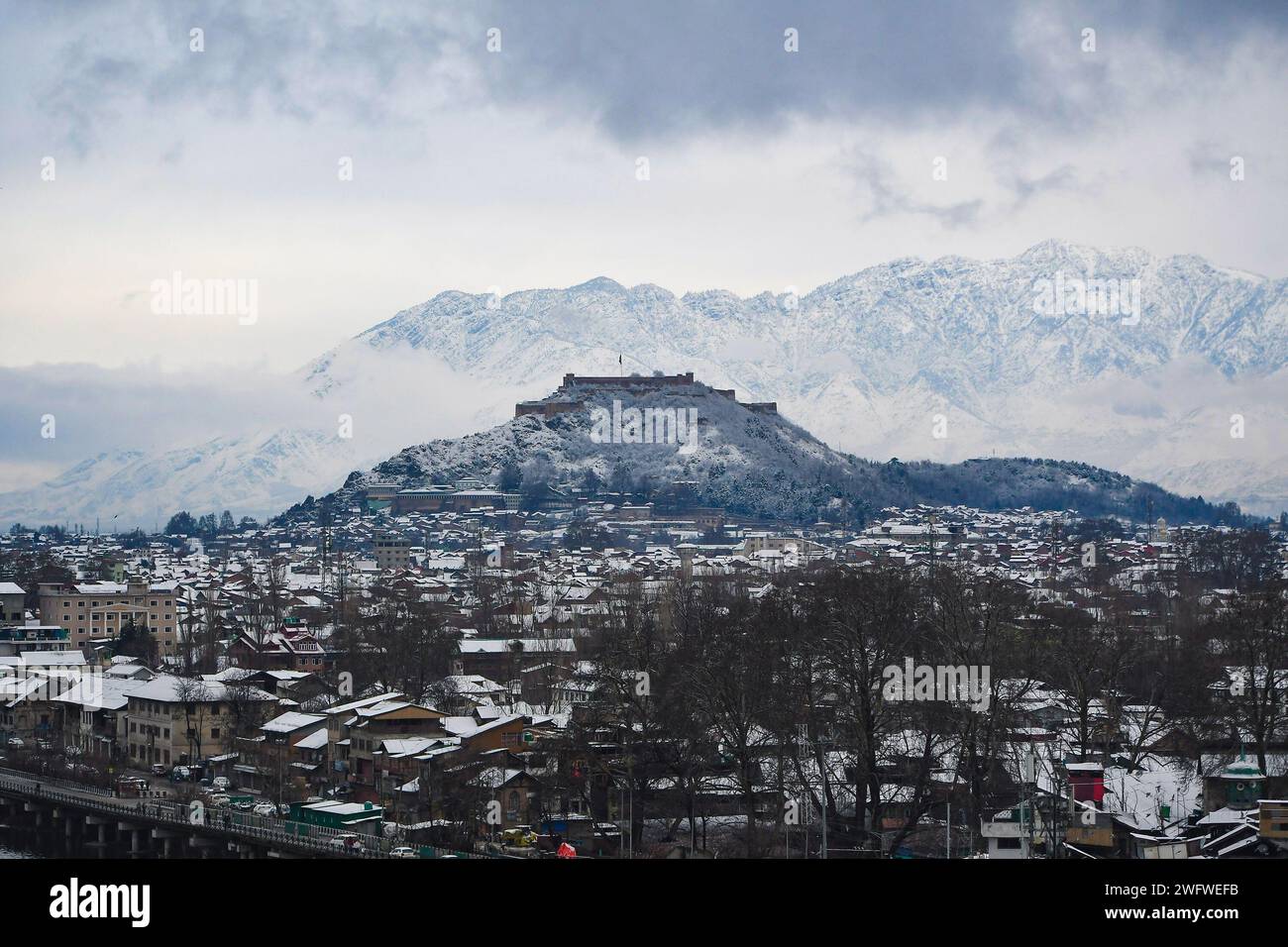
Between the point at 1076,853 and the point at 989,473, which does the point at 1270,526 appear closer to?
the point at 989,473

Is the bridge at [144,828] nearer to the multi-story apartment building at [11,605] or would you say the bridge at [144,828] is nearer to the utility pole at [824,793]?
the utility pole at [824,793]

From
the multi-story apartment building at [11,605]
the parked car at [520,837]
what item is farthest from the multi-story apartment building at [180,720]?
the multi-story apartment building at [11,605]

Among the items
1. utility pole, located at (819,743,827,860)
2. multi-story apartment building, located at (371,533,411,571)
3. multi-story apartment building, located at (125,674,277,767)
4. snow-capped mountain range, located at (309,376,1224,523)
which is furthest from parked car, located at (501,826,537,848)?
snow-capped mountain range, located at (309,376,1224,523)

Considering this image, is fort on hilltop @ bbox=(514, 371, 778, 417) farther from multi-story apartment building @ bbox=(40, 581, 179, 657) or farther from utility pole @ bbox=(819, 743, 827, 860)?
utility pole @ bbox=(819, 743, 827, 860)

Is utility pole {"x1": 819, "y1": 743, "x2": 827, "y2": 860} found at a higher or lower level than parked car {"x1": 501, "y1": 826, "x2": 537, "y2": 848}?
higher

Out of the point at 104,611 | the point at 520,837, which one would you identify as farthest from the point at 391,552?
the point at 520,837
